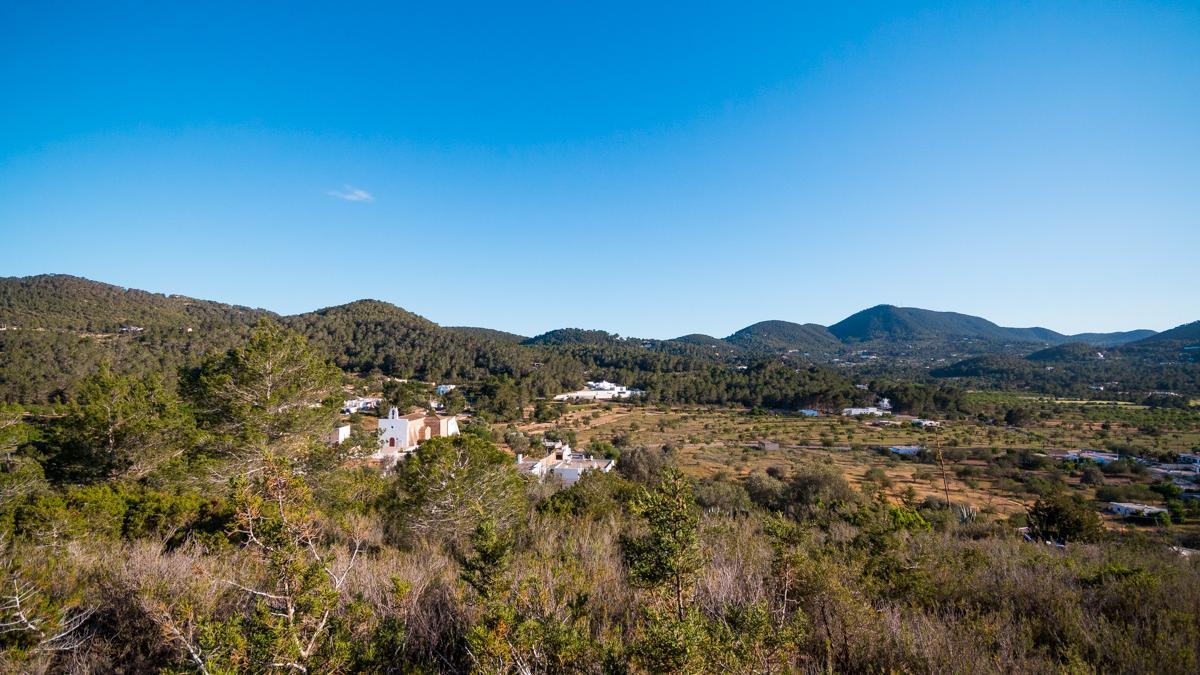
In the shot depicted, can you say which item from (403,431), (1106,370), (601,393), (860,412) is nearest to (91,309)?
(403,431)

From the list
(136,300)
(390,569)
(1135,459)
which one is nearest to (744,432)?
(1135,459)

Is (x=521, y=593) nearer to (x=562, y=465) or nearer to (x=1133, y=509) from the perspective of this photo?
(x=562, y=465)

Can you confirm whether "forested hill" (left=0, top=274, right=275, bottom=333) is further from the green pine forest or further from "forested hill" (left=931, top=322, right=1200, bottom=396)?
"forested hill" (left=931, top=322, right=1200, bottom=396)

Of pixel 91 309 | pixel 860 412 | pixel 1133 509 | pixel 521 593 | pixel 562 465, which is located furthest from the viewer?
pixel 91 309

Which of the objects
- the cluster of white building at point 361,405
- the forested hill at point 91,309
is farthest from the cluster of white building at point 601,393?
the forested hill at point 91,309

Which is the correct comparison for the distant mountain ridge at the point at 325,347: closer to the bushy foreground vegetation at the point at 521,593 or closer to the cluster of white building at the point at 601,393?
the cluster of white building at the point at 601,393

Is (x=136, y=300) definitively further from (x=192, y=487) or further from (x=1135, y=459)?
(x=1135, y=459)
